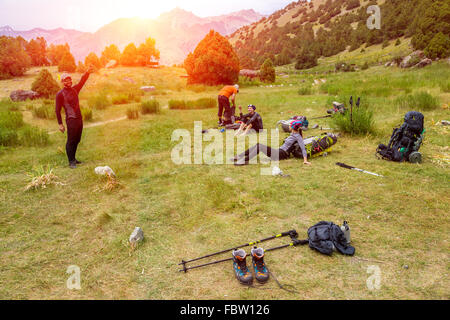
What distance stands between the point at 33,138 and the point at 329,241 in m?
9.91

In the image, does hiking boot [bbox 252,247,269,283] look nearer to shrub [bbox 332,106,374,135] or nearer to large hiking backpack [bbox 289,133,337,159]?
large hiking backpack [bbox 289,133,337,159]

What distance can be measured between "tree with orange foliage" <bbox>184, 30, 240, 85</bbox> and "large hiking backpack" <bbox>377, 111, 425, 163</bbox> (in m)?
20.0

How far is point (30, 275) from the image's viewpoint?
11.6 feet

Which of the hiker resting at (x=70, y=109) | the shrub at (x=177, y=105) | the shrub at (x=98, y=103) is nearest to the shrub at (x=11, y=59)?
the shrub at (x=98, y=103)

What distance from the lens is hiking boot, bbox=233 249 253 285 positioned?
324cm

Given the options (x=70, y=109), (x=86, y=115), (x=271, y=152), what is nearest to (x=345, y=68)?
(x=271, y=152)

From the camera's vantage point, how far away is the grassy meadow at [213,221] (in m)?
3.27

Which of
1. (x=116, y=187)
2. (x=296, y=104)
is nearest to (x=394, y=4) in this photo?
(x=296, y=104)

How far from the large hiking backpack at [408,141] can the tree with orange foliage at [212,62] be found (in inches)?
788

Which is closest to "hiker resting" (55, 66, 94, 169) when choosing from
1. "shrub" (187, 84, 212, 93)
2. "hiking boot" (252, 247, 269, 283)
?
"hiking boot" (252, 247, 269, 283)

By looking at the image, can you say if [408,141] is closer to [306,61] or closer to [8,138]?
[8,138]
